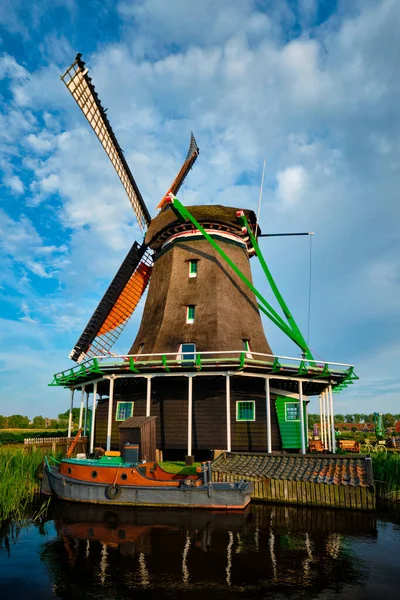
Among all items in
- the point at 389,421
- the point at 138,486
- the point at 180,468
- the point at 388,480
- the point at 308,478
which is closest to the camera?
the point at 138,486

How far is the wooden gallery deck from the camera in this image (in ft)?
45.1

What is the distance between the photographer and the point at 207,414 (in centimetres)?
2061

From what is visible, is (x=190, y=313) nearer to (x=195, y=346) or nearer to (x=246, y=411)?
(x=195, y=346)

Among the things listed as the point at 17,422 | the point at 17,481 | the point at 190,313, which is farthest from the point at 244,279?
the point at 17,422

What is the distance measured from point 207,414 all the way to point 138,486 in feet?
24.1

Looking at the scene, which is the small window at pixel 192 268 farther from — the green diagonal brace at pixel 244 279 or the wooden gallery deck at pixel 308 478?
the wooden gallery deck at pixel 308 478

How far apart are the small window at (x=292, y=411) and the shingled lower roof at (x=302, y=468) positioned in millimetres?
4554

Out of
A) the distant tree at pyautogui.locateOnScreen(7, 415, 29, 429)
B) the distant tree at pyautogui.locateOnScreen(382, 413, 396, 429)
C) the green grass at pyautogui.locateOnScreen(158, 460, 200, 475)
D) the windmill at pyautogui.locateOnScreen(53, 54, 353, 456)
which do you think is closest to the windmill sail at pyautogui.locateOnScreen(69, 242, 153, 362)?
the windmill at pyautogui.locateOnScreen(53, 54, 353, 456)

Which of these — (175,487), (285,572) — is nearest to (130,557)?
(285,572)

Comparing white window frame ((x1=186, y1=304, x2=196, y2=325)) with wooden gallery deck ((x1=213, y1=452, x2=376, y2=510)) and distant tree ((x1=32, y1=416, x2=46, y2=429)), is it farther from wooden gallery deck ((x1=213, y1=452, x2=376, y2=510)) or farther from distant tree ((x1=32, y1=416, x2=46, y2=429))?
distant tree ((x1=32, y1=416, x2=46, y2=429))

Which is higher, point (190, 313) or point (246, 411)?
point (190, 313)

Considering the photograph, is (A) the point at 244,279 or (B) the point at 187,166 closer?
(A) the point at 244,279

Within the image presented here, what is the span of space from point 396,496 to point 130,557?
1175cm

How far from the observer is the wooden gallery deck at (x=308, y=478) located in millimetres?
13750
